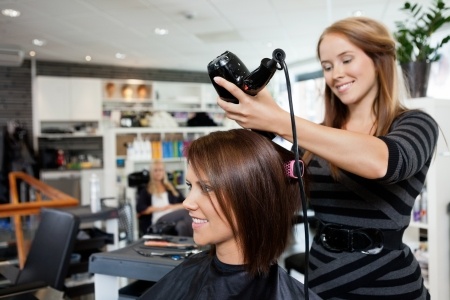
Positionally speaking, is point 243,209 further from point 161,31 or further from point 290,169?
point 161,31

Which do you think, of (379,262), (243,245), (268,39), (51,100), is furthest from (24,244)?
(51,100)

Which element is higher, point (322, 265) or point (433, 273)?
point (322, 265)

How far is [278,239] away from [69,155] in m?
7.24

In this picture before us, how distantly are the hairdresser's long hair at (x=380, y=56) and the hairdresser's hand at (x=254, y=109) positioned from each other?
0.41m

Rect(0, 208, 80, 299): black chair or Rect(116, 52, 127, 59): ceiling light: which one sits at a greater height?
Rect(116, 52, 127, 59): ceiling light


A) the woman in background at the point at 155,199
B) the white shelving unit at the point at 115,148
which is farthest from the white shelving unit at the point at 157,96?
the woman in background at the point at 155,199

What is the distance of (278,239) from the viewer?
101 centimetres

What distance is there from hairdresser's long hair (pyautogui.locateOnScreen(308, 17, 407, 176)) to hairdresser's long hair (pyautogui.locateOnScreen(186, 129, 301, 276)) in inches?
11.7

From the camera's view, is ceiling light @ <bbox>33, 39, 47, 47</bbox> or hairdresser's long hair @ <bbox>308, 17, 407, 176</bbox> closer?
hairdresser's long hair @ <bbox>308, 17, 407, 176</bbox>

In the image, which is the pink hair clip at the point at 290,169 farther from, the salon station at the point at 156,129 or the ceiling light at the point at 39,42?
the ceiling light at the point at 39,42

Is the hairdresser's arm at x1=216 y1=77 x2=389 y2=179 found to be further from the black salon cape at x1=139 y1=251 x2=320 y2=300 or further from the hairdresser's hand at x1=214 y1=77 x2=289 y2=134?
the black salon cape at x1=139 y1=251 x2=320 y2=300

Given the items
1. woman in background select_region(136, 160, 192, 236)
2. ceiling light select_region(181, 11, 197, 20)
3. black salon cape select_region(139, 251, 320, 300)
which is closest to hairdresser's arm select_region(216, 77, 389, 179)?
black salon cape select_region(139, 251, 320, 300)

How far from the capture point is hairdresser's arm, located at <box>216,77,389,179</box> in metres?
0.73

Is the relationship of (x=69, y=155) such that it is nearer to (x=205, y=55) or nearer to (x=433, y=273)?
(x=205, y=55)
